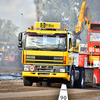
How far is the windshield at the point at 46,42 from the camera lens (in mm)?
16281

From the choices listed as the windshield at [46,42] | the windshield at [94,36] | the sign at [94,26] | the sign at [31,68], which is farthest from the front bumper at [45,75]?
the sign at [94,26]

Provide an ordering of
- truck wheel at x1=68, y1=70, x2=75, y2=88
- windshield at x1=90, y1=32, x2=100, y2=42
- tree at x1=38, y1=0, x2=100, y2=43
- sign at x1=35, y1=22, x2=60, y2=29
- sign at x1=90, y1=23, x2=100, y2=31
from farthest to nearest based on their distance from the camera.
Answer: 1. tree at x1=38, y1=0, x2=100, y2=43
2. sign at x1=90, y1=23, x2=100, y2=31
3. windshield at x1=90, y1=32, x2=100, y2=42
4. sign at x1=35, y1=22, x2=60, y2=29
5. truck wheel at x1=68, y1=70, x2=75, y2=88

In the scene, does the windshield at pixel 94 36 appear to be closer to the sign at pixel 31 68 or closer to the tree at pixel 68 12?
the sign at pixel 31 68

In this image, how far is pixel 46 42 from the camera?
53.7 feet

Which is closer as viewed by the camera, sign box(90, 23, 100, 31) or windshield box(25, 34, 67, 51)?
windshield box(25, 34, 67, 51)

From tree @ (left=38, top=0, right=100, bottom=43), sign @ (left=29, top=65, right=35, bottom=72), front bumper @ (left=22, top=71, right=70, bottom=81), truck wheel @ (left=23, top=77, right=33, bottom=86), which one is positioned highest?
tree @ (left=38, top=0, right=100, bottom=43)

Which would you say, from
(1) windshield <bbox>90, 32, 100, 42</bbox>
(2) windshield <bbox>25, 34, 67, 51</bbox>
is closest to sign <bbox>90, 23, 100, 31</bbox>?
(1) windshield <bbox>90, 32, 100, 42</bbox>

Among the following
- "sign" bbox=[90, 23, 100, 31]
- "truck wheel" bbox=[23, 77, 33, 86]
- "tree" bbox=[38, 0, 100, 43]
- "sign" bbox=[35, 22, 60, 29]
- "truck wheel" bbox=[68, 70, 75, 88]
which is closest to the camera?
"truck wheel" bbox=[23, 77, 33, 86]

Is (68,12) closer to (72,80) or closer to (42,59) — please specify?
(72,80)

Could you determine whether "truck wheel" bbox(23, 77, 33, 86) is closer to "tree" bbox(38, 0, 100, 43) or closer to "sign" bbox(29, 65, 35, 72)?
"sign" bbox(29, 65, 35, 72)

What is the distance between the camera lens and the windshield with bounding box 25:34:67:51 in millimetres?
16281

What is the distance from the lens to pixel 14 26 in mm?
151875

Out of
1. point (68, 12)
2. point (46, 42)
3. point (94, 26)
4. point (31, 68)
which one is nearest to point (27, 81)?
point (31, 68)

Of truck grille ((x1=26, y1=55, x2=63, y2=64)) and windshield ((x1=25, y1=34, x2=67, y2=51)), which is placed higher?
windshield ((x1=25, y1=34, x2=67, y2=51))
